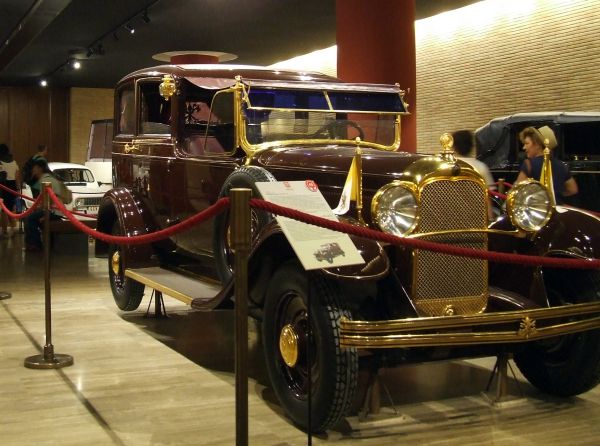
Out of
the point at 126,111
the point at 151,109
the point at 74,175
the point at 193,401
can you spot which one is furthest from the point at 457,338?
the point at 74,175

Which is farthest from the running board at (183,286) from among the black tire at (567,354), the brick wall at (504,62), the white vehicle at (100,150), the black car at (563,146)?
the white vehicle at (100,150)

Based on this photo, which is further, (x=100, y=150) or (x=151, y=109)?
(x=100, y=150)

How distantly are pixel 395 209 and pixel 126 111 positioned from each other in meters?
3.53

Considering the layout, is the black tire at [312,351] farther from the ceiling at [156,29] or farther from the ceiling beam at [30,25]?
the ceiling beam at [30,25]

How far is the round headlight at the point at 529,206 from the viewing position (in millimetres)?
3910

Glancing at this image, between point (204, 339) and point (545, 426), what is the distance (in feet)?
8.38

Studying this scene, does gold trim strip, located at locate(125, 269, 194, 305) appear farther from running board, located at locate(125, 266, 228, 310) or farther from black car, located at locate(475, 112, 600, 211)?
black car, located at locate(475, 112, 600, 211)

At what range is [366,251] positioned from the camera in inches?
135

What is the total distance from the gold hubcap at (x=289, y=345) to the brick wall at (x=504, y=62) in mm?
6265

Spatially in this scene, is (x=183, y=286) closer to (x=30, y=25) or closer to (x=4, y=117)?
(x=30, y=25)

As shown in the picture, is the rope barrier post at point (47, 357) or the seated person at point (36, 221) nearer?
the rope barrier post at point (47, 357)

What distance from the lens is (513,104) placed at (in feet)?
32.2

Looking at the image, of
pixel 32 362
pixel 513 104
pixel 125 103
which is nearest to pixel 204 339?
pixel 32 362

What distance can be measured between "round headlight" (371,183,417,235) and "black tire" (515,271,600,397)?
0.99 m
